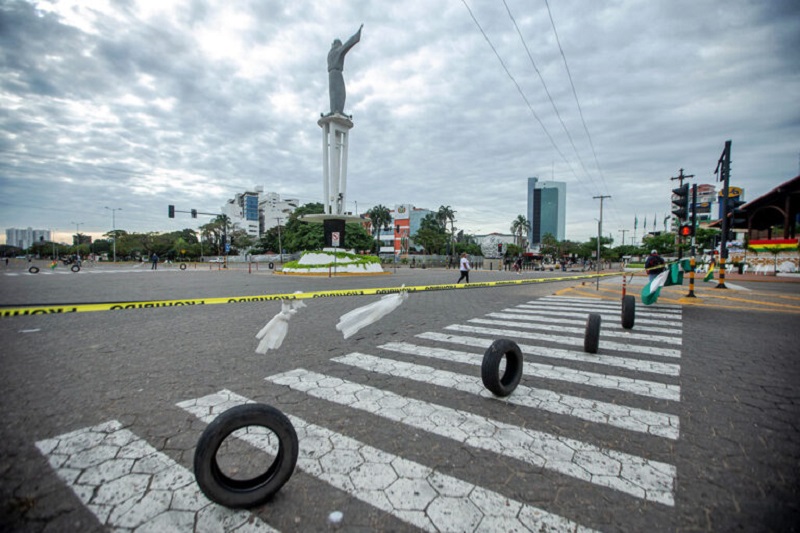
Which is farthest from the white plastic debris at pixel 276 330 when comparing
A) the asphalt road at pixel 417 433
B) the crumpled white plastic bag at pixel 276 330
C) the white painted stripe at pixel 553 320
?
the white painted stripe at pixel 553 320

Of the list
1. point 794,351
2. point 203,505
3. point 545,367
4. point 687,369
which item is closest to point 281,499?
point 203,505

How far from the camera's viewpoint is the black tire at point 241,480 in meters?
2.01

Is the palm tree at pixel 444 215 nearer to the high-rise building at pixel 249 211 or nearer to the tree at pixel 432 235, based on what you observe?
the tree at pixel 432 235

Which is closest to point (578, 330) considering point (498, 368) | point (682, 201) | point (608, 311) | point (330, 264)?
point (608, 311)

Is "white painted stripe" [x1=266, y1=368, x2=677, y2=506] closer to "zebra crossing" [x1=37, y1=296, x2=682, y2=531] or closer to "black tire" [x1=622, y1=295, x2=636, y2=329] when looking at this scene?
"zebra crossing" [x1=37, y1=296, x2=682, y2=531]

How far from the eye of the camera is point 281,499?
2197 millimetres

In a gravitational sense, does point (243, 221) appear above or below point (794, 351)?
above

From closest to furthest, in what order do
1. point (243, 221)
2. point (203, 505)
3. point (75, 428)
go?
point (203, 505), point (75, 428), point (243, 221)

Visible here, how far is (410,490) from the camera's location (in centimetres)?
226

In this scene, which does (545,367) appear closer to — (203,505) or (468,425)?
(468,425)

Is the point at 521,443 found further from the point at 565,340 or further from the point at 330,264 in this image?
the point at 330,264

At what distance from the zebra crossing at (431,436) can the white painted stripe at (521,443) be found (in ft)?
0.04

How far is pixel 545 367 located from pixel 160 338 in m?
6.59

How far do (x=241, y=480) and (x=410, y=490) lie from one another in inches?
44.7
